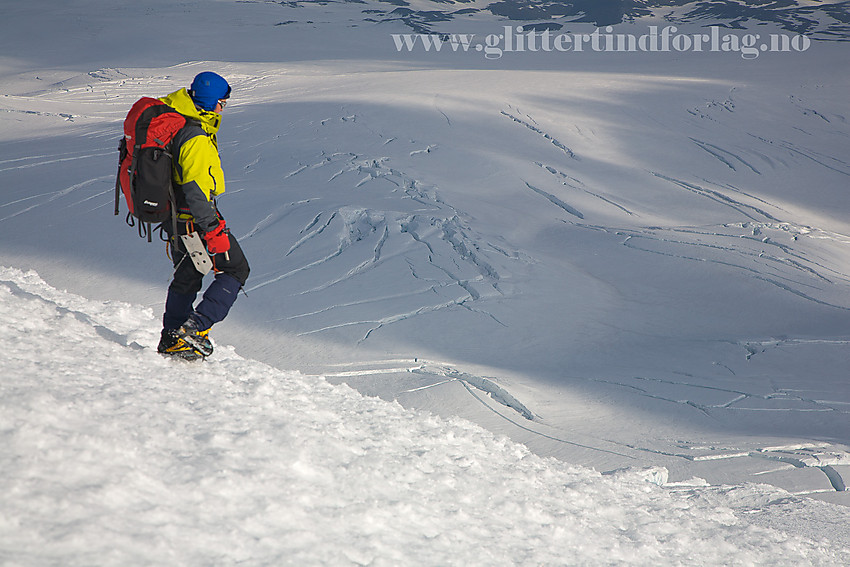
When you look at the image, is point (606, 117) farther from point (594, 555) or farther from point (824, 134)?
point (594, 555)

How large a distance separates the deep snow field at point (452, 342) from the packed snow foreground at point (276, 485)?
0.04 feet

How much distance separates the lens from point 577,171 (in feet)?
28.9

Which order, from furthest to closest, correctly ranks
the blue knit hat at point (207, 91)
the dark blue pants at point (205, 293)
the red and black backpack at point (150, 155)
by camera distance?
the dark blue pants at point (205, 293) → the blue knit hat at point (207, 91) → the red and black backpack at point (150, 155)

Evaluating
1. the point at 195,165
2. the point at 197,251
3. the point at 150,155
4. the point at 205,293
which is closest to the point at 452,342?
the point at 205,293

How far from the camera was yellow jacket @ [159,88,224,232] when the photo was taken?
8.43 feet

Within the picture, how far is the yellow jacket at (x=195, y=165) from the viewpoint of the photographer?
8.43ft

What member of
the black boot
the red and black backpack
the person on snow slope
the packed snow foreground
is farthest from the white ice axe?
the packed snow foreground

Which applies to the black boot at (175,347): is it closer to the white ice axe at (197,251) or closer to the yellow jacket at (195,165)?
the white ice axe at (197,251)

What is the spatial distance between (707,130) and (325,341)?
9720 mm

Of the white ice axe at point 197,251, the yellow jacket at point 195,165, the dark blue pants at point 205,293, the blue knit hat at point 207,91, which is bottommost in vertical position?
the dark blue pants at point 205,293

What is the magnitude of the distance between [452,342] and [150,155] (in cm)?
274

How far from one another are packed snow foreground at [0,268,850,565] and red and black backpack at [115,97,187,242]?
75 cm

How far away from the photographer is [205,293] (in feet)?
9.46

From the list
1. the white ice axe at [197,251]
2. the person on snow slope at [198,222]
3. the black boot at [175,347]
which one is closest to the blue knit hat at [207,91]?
the person on snow slope at [198,222]
